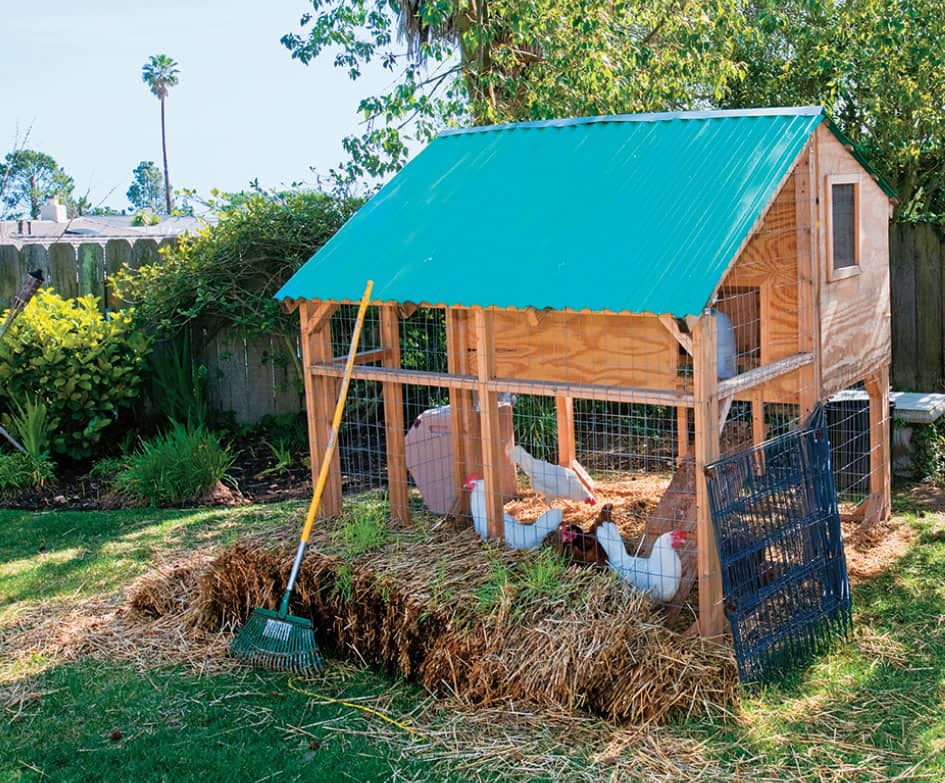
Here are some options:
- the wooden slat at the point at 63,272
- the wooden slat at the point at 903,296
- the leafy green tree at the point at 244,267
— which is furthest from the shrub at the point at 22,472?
the wooden slat at the point at 903,296

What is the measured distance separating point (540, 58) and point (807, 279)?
4.49 meters

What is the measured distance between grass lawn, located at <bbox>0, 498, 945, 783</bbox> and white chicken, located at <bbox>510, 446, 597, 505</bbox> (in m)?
1.84

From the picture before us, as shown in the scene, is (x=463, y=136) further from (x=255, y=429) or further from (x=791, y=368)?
(x=255, y=429)

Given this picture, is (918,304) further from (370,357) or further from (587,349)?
(370,357)

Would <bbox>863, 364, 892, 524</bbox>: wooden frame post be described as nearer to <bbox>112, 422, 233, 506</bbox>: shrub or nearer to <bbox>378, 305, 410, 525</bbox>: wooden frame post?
<bbox>378, 305, 410, 525</bbox>: wooden frame post

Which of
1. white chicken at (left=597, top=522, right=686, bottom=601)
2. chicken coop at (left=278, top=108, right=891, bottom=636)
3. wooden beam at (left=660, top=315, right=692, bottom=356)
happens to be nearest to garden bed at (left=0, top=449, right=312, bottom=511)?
chicken coop at (left=278, top=108, right=891, bottom=636)

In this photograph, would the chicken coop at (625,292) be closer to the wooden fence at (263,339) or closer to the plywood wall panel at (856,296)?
the plywood wall panel at (856,296)

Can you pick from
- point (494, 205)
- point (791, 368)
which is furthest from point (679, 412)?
point (494, 205)

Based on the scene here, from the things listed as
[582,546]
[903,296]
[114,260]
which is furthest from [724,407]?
[114,260]

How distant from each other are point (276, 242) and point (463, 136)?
308cm

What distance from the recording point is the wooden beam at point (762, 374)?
17.0 ft

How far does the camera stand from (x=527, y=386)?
18.4ft

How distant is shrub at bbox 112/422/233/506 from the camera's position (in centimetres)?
853

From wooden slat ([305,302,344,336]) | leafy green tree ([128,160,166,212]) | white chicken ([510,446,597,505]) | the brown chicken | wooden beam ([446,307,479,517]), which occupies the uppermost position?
leafy green tree ([128,160,166,212])
